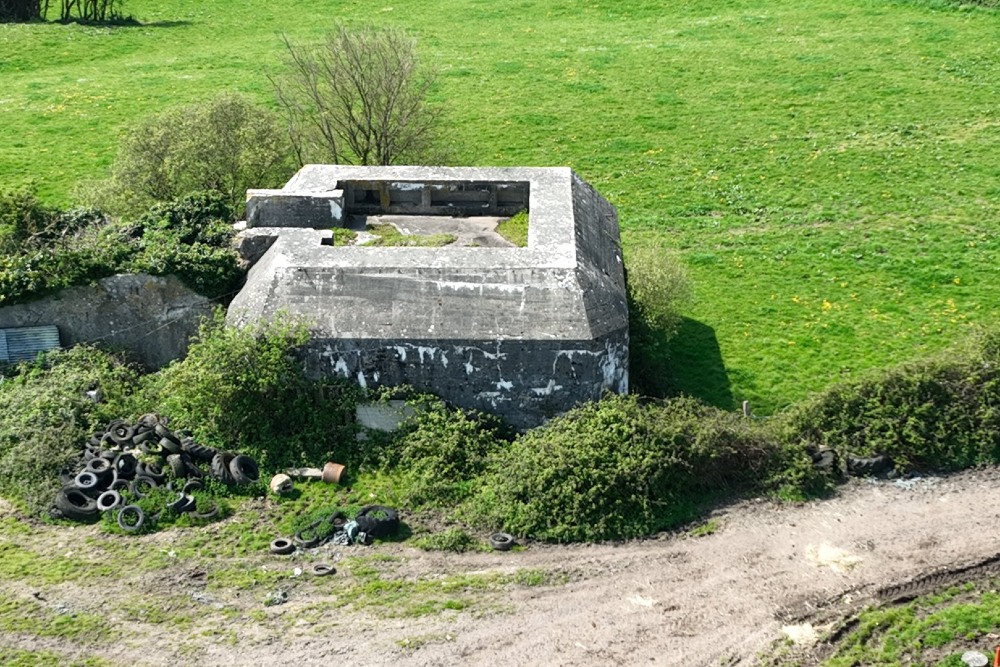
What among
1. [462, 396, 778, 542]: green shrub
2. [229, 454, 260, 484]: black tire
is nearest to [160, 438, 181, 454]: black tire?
[229, 454, 260, 484]: black tire

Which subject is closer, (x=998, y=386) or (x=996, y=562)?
(x=996, y=562)

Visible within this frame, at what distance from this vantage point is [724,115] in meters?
35.0

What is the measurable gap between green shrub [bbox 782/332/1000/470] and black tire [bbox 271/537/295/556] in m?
7.73

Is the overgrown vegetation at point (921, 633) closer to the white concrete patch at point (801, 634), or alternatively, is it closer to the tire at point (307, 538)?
the white concrete patch at point (801, 634)

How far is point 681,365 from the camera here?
834 inches

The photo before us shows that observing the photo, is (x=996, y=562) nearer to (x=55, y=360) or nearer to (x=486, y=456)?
(x=486, y=456)

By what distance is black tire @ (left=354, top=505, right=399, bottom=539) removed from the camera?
15.8 m

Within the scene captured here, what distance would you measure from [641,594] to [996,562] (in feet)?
16.1

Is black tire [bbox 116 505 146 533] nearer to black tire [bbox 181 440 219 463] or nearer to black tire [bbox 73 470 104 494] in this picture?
black tire [bbox 73 470 104 494]

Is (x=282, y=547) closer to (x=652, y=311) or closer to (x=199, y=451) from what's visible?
(x=199, y=451)

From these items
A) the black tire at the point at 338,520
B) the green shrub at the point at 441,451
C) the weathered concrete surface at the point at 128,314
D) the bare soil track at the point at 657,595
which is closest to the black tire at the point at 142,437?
the weathered concrete surface at the point at 128,314

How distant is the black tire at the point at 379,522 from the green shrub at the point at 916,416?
6256mm

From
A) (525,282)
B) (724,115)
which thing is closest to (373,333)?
(525,282)

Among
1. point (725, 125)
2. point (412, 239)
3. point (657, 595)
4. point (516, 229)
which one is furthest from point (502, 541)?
point (725, 125)
